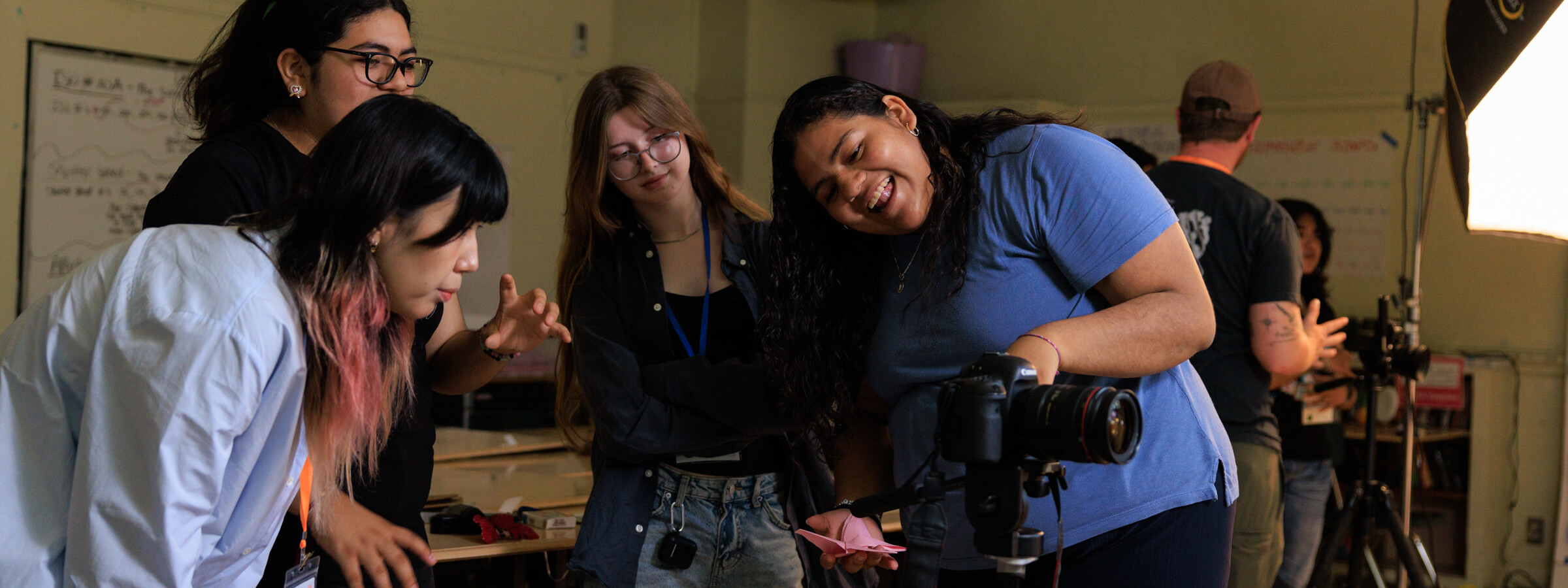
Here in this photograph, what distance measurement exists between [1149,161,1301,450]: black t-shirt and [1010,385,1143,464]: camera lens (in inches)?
58.4

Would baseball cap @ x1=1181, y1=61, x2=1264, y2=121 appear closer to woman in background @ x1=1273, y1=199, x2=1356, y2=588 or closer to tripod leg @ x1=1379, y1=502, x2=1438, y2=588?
woman in background @ x1=1273, y1=199, x2=1356, y2=588

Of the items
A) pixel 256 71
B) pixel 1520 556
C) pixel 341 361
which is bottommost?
pixel 1520 556

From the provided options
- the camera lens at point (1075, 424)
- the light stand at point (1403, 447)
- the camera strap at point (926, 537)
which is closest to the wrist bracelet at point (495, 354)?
the camera strap at point (926, 537)

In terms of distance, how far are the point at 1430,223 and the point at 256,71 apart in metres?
4.51

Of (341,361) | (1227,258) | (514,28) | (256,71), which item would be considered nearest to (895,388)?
(341,361)

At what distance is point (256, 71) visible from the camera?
5.07 feet

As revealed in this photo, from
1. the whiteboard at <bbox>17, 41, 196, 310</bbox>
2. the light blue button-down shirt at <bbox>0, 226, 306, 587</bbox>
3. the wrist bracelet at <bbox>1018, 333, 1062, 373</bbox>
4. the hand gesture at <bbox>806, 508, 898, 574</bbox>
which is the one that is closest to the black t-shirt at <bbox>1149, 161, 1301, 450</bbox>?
the hand gesture at <bbox>806, 508, 898, 574</bbox>

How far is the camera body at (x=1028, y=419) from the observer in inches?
40.3

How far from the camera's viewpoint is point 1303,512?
3104 mm

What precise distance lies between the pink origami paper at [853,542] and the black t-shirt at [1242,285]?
122 cm

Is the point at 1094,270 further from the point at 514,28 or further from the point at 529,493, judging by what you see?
the point at 514,28

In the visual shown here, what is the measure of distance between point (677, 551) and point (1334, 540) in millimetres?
2259

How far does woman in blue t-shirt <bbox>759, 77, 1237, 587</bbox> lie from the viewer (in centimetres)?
125

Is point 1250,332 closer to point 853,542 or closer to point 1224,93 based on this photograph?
point 1224,93
